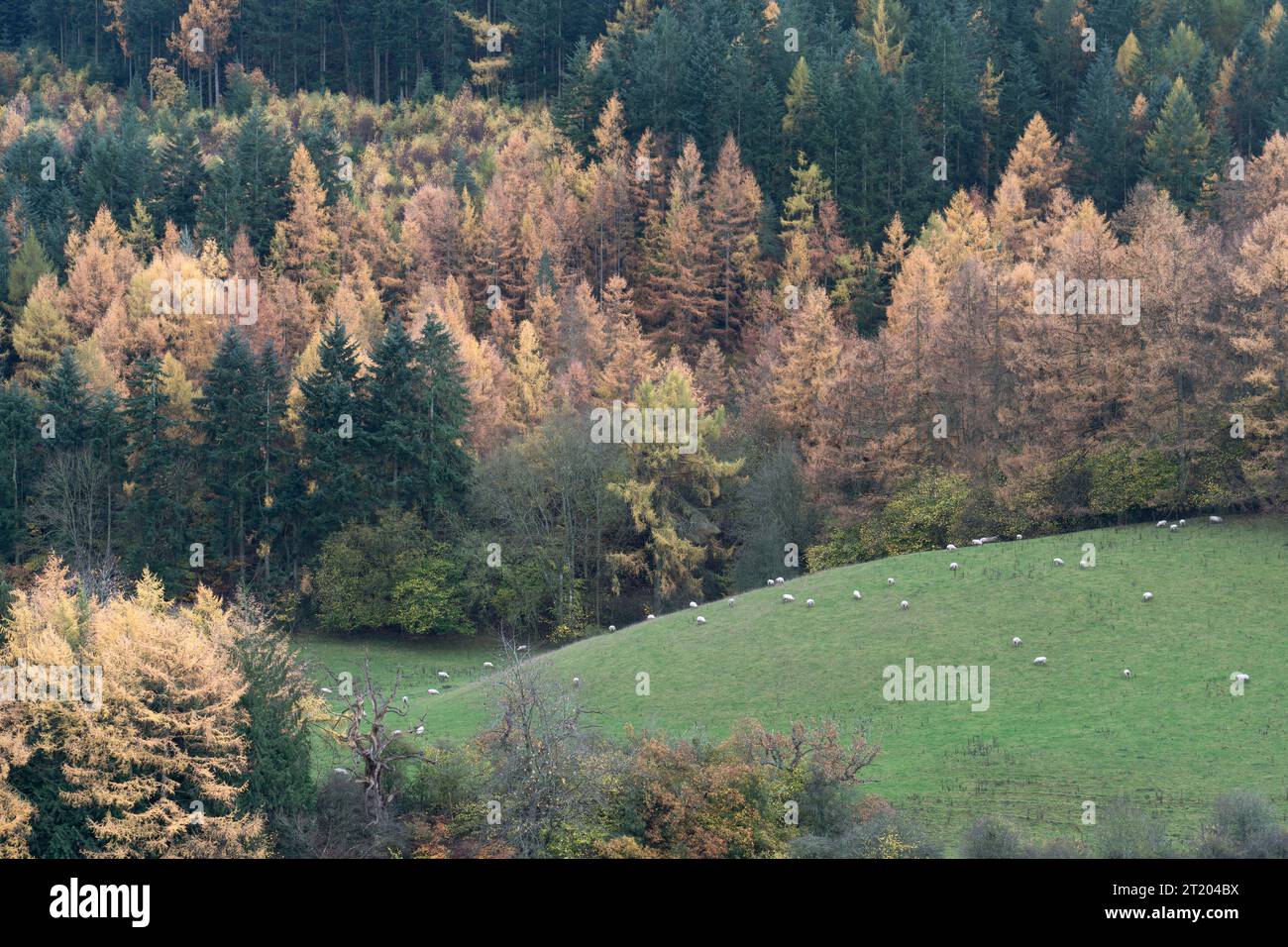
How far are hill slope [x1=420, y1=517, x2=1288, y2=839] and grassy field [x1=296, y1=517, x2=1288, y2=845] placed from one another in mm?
81

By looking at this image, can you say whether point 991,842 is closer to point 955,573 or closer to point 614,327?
point 955,573

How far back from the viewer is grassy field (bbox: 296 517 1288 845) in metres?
41.7

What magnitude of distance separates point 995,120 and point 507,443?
62.0 meters

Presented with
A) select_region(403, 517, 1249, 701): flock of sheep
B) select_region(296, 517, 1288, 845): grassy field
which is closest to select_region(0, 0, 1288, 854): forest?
select_region(403, 517, 1249, 701): flock of sheep

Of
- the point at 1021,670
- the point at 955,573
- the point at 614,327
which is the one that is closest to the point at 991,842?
the point at 1021,670

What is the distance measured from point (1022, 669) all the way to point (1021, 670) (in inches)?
2.3

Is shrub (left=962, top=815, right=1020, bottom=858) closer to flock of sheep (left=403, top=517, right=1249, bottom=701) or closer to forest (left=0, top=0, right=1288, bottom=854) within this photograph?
forest (left=0, top=0, right=1288, bottom=854)

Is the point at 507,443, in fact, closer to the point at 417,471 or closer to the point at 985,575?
the point at 417,471

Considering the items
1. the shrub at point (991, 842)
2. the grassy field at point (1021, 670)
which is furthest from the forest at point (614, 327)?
the grassy field at point (1021, 670)

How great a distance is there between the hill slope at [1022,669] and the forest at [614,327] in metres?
5.85

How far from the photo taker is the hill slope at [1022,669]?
41.8m

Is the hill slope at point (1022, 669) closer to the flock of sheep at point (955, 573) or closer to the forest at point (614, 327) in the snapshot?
the flock of sheep at point (955, 573)

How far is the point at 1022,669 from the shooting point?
50.1 metres
